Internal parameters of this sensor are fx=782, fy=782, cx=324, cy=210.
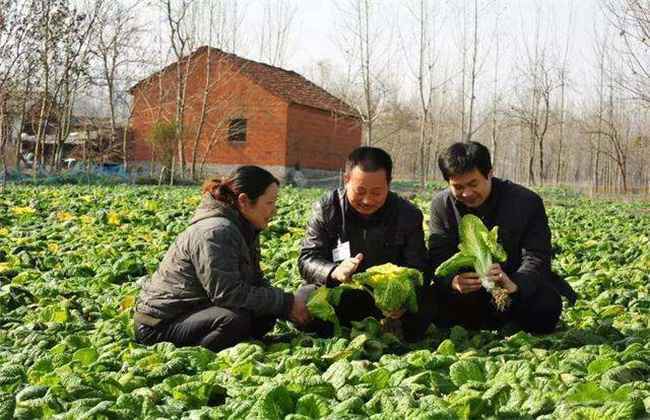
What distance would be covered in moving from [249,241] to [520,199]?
1.67 m

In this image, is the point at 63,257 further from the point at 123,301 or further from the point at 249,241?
the point at 249,241

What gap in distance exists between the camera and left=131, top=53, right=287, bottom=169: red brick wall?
3400cm

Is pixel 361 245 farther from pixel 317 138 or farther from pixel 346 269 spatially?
pixel 317 138

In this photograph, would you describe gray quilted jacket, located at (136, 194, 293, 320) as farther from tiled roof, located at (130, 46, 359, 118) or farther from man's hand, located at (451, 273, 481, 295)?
tiled roof, located at (130, 46, 359, 118)

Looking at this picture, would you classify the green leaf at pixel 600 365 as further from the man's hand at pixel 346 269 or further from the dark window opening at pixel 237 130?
the dark window opening at pixel 237 130

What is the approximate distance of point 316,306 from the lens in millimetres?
4543

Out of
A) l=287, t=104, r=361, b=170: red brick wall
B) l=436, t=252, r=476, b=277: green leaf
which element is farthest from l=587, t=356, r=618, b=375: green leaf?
l=287, t=104, r=361, b=170: red brick wall

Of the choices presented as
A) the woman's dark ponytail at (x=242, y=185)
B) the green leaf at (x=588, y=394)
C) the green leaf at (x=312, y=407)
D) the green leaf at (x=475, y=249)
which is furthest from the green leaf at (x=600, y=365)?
the woman's dark ponytail at (x=242, y=185)

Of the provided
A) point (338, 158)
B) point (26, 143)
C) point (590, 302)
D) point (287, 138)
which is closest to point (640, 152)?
point (338, 158)

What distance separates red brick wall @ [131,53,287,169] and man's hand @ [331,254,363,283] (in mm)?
28038

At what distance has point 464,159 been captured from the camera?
447 centimetres

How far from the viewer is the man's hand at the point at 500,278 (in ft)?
14.5

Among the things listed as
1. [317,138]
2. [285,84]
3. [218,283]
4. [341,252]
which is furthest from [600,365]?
[285,84]

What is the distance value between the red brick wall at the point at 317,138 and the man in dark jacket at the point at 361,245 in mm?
29000
